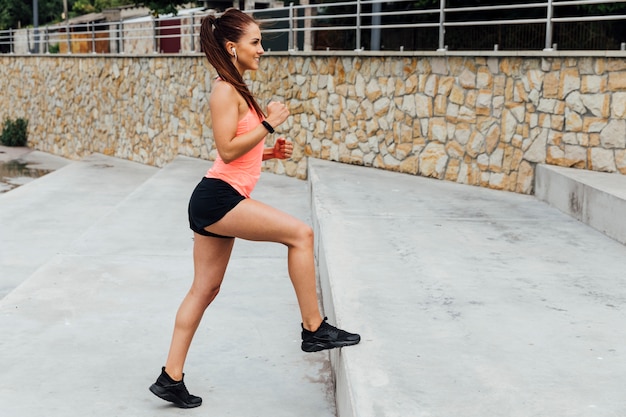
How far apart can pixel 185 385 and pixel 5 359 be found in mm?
1203

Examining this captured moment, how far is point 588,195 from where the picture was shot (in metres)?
7.19

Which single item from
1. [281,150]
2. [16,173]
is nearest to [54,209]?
[16,173]

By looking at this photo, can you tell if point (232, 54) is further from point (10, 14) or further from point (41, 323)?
point (10, 14)

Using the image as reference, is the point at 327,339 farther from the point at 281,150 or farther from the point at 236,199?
the point at 281,150

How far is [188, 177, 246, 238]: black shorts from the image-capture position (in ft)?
12.5

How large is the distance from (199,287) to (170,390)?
0.52 m

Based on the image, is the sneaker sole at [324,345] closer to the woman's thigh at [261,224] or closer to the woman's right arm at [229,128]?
the woman's thigh at [261,224]

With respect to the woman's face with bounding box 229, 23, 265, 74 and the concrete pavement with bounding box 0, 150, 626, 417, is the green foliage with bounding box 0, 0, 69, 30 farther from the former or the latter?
the woman's face with bounding box 229, 23, 265, 74

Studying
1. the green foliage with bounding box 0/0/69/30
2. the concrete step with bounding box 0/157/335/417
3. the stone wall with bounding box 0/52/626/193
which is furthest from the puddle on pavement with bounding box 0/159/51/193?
the green foliage with bounding box 0/0/69/30

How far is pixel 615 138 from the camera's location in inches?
320

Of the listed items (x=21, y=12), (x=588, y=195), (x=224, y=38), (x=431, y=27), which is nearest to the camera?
(x=224, y=38)

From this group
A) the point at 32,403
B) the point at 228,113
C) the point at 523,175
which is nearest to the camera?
the point at 228,113

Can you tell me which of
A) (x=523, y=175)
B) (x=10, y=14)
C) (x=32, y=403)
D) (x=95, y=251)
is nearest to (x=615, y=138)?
(x=523, y=175)

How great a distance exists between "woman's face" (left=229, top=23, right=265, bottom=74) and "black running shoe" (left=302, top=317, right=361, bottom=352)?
121 cm
